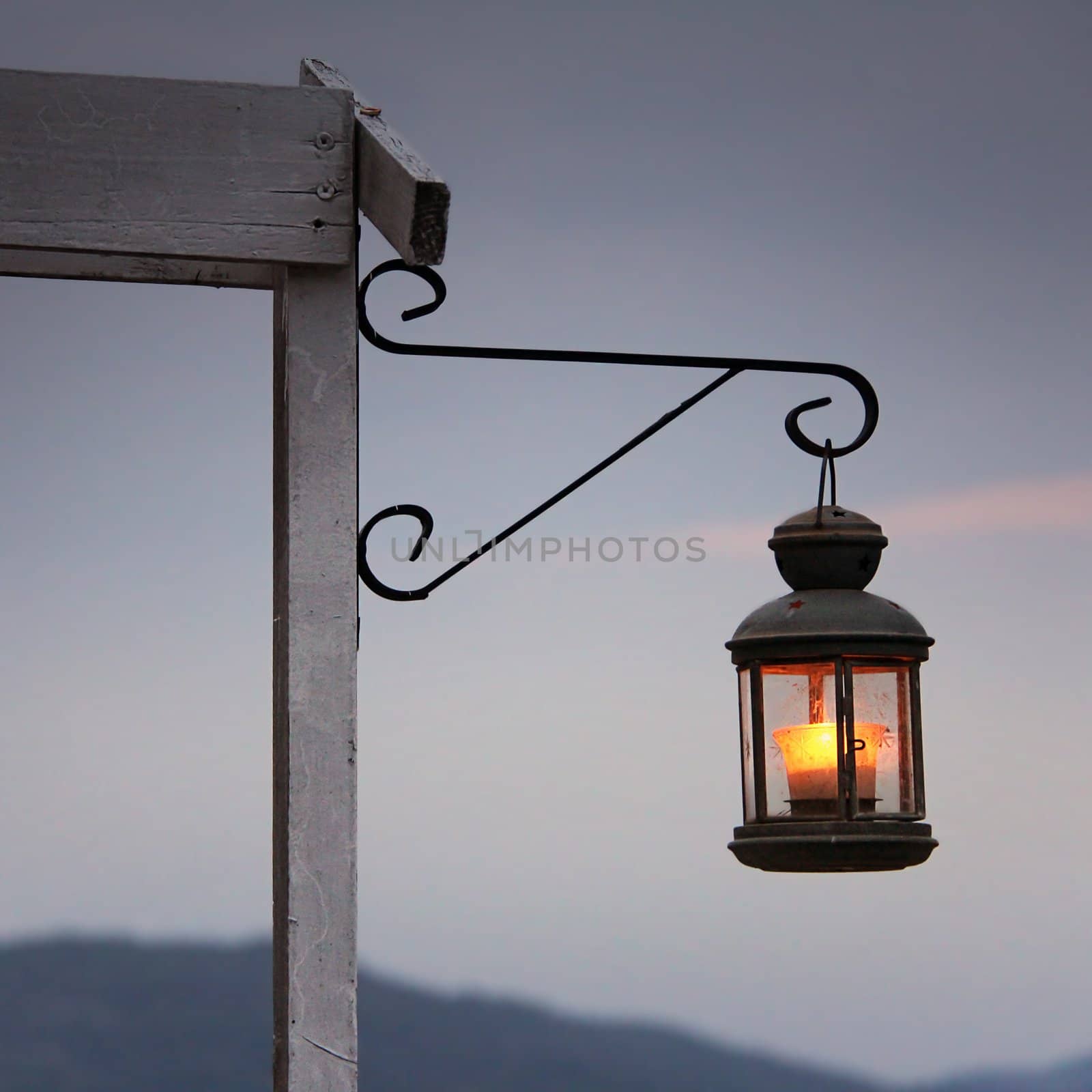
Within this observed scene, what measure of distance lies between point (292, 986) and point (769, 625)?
0.87m

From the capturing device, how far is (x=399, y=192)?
177 centimetres

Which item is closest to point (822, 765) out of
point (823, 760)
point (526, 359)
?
point (823, 760)

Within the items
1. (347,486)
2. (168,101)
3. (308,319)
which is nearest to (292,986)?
(347,486)

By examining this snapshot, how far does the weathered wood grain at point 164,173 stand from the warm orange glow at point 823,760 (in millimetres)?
925

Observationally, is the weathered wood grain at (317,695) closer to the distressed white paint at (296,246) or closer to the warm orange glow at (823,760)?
the distressed white paint at (296,246)

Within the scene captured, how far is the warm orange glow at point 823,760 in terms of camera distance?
2201 mm

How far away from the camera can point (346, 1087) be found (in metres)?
1.70

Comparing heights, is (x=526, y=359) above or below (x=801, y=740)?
above

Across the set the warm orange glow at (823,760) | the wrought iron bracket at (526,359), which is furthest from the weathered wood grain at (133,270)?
the warm orange glow at (823,760)

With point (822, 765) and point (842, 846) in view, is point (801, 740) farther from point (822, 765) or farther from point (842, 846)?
point (842, 846)

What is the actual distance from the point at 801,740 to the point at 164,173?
1.13 meters

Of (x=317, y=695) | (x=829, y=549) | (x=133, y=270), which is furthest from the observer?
(x=829, y=549)

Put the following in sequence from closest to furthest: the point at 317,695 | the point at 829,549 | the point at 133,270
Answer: the point at 317,695 < the point at 133,270 < the point at 829,549

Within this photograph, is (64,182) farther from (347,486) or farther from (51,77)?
(347,486)
